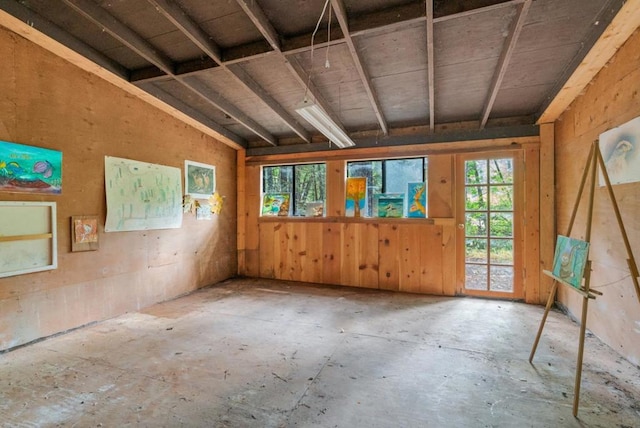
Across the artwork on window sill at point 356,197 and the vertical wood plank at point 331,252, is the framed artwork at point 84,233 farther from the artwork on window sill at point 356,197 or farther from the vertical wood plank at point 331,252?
the artwork on window sill at point 356,197

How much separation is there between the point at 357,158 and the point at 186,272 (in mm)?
3176

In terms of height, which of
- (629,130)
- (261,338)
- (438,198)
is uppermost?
(629,130)

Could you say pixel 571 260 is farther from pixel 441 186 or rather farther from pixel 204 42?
pixel 204 42

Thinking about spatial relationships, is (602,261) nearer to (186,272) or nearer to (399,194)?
(399,194)

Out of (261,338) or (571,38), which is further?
(261,338)

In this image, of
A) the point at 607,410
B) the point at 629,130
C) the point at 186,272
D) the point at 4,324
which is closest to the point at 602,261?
the point at 629,130

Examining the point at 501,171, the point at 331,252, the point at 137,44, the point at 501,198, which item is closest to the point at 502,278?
the point at 501,198

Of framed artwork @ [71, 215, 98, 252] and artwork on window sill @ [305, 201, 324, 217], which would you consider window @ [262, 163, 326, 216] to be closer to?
artwork on window sill @ [305, 201, 324, 217]

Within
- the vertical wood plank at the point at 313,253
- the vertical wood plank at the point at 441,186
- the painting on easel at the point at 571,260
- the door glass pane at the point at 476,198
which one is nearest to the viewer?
the painting on easel at the point at 571,260

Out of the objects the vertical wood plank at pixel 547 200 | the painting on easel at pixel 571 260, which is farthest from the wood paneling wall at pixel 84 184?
the vertical wood plank at pixel 547 200

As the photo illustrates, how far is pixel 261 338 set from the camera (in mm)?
2699

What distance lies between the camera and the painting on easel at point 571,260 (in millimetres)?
1875

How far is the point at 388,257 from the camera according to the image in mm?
4398

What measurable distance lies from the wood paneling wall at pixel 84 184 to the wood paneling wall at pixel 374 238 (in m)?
1.25
